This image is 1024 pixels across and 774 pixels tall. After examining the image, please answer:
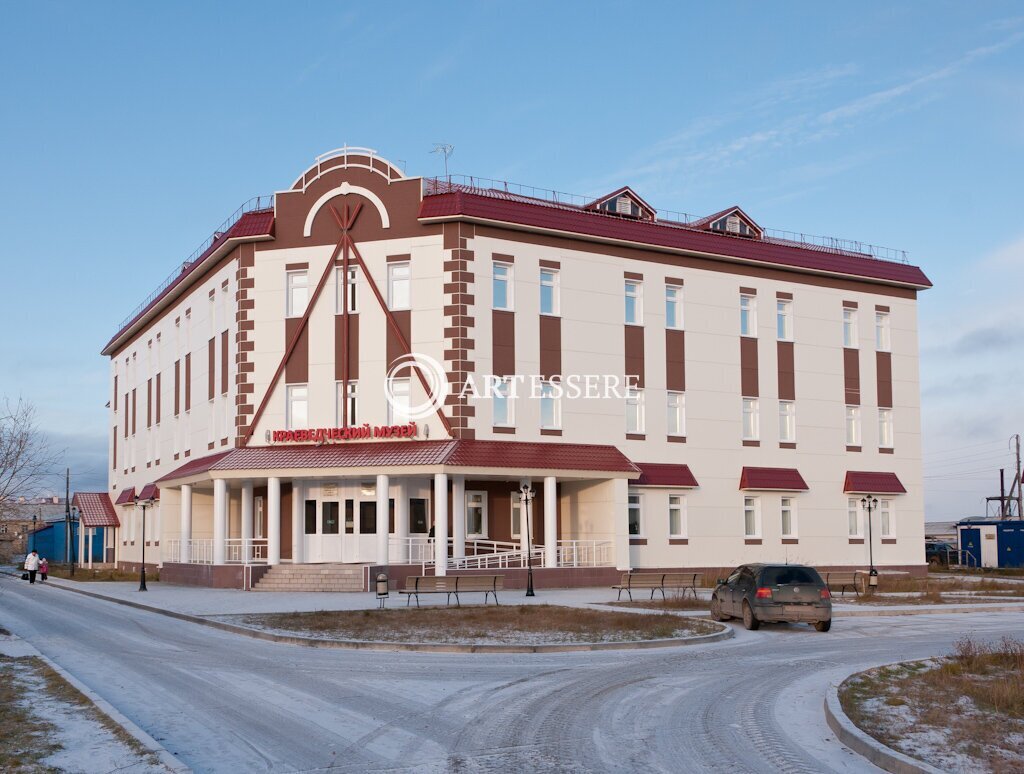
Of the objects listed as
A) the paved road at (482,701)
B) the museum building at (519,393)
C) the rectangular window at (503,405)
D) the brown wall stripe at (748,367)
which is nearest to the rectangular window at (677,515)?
the museum building at (519,393)

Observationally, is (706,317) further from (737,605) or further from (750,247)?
(737,605)

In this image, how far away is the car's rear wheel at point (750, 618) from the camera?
935 inches

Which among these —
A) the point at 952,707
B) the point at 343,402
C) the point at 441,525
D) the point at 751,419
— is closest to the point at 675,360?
the point at 751,419

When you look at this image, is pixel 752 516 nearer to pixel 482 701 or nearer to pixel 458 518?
pixel 458 518

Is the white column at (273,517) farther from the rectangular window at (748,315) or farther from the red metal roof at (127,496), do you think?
the red metal roof at (127,496)

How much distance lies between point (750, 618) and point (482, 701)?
11.8 metres

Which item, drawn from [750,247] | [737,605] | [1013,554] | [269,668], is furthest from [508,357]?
[1013,554]

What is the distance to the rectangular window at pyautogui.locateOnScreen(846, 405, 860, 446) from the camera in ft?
161

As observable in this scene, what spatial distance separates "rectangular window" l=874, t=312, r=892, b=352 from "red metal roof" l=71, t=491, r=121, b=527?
4547cm

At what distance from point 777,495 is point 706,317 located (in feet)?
27.5

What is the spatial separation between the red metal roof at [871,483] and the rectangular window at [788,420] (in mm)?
3395

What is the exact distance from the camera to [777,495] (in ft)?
152

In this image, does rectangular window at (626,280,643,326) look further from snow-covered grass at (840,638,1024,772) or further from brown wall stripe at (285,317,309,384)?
snow-covered grass at (840,638,1024,772)

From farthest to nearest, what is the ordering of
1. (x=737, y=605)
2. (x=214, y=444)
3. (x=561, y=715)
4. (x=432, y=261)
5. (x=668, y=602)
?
(x=214, y=444), (x=432, y=261), (x=668, y=602), (x=737, y=605), (x=561, y=715)
